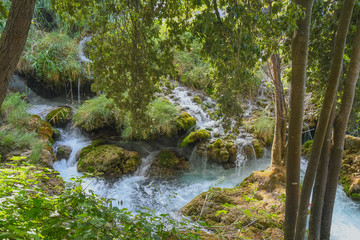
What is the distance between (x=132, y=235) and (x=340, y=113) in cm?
273

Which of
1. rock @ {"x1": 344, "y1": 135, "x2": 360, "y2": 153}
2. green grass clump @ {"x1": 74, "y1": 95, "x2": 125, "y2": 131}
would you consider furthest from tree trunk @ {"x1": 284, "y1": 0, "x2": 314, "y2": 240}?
green grass clump @ {"x1": 74, "y1": 95, "x2": 125, "y2": 131}

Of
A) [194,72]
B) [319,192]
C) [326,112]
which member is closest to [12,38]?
[326,112]

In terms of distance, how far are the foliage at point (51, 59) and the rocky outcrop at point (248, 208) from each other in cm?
749

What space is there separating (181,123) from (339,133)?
5.56 metres

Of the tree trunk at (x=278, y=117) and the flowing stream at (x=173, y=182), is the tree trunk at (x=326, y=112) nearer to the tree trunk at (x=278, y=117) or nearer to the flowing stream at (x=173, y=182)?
the flowing stream at (x=173, y=182)

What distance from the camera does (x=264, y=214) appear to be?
3811 millimetres

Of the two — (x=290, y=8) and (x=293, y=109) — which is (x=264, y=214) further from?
(x=290, y=8)

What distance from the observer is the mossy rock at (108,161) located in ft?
21.4

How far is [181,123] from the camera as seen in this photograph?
26.7 feet

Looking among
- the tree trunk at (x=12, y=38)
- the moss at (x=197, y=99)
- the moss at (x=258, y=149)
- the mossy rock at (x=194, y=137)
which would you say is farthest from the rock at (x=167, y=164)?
the tree trunk at (x=12, y=38)

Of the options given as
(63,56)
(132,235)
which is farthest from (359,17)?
(63,56)

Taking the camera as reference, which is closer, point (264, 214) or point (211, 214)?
point (264, 214)

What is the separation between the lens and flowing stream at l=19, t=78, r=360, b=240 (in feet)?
16.8

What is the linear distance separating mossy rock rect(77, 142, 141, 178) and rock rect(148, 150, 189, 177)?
0.53 metres
